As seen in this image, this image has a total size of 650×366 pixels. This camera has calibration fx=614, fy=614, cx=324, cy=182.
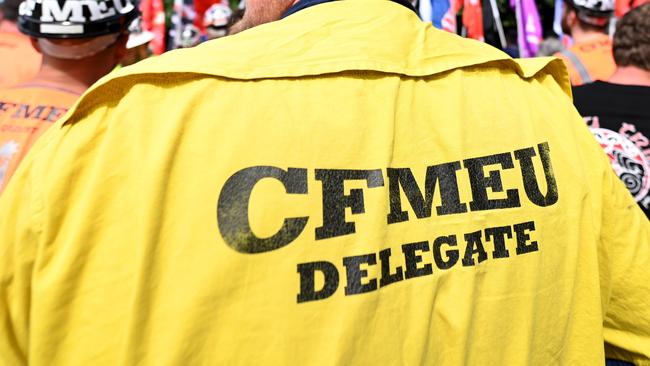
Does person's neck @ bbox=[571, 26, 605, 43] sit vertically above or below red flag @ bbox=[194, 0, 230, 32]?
below

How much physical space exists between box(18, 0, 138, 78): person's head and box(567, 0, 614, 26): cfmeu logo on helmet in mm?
2872

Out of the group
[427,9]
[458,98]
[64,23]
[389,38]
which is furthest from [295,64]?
[427,9]

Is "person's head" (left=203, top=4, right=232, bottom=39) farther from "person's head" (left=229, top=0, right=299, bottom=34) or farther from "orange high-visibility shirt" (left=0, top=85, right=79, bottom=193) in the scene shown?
"person's head" (left=229, top=0, right=299, bottom=34)

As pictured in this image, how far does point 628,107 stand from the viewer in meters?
2.58

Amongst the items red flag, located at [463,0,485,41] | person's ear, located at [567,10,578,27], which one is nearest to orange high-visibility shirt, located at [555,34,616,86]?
person's ear, located at [567,10,578,27]

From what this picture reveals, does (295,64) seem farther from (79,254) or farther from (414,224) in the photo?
(79,254)

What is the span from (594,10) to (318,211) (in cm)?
358

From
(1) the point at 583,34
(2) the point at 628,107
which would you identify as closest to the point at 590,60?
(1) the point at 583,34

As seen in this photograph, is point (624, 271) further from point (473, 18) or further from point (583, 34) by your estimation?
point (473, 18)

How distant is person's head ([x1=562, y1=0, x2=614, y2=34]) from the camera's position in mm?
3878

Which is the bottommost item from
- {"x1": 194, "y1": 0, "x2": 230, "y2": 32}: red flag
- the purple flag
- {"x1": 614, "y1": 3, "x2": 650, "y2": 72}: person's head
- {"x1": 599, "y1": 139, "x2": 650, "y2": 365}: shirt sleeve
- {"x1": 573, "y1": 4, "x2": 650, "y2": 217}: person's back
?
{"x1": 599, "y1": 139, "x2": 650, "y2": 365}: shirt sleeve

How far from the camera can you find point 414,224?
3.39 ft

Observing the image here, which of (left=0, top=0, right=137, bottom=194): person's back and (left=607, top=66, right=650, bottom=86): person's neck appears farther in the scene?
(left=607, top=66, right=650, bottom=86): person's neck

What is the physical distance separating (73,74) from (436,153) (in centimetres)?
181
